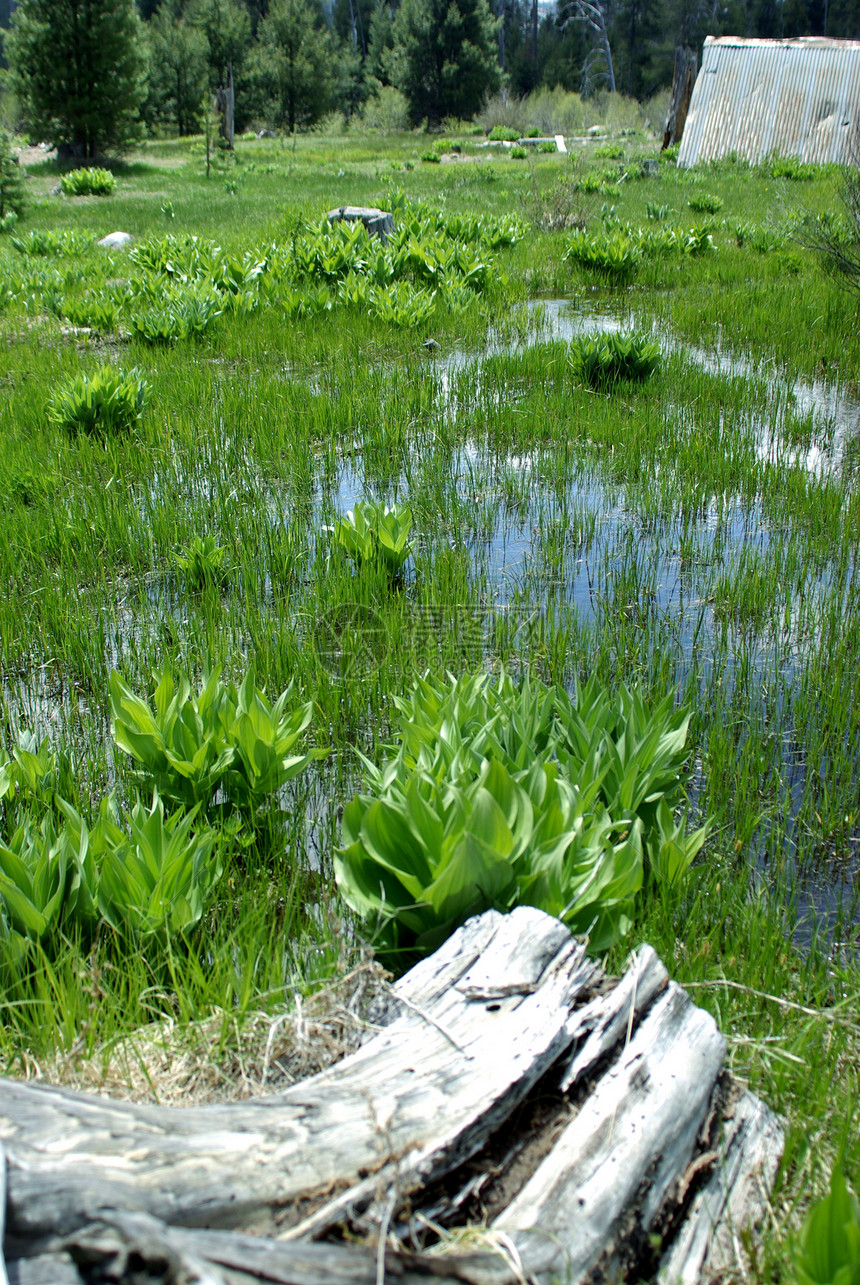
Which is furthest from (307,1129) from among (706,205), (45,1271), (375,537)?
(706,205)

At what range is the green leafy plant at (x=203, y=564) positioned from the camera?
397 cm

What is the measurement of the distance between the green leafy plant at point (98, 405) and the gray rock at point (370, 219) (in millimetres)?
7255

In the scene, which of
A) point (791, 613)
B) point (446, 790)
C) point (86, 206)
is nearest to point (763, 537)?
point (791, 613)

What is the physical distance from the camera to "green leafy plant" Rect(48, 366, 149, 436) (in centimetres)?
556

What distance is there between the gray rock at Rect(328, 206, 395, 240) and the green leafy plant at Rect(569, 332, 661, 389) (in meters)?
6.39

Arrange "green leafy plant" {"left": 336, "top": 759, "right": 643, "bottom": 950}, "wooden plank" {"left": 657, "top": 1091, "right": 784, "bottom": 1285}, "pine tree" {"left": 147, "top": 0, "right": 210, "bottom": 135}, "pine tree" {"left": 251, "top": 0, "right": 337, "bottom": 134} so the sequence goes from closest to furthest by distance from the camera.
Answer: "wooden plank" {"left": 657, "top": 1091, "right": 784, "bottom": 1285}
"green leafy plant" {"left": 336, "top": 759, "right": 643, "bottom": 950}
"pine tree" {"left": 147, "top": 0, "right": 210, "bottom": 135}
"pine tree" {"left": 251, "top": 0, "right": 337, "bottom": 134}

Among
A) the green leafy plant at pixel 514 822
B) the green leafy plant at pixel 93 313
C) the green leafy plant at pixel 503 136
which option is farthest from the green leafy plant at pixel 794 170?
the green leafy plant at pixel 514 822

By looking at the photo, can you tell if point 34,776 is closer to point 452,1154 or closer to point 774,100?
point 452,1154

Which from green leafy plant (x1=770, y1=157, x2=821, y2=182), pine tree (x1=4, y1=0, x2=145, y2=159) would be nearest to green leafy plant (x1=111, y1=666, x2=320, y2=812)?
green leafy plant (x1=770, y1=157, x2=821, y2=182)

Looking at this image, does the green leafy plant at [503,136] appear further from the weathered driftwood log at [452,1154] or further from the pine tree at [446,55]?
the weathered driftwood log at [452,1154]

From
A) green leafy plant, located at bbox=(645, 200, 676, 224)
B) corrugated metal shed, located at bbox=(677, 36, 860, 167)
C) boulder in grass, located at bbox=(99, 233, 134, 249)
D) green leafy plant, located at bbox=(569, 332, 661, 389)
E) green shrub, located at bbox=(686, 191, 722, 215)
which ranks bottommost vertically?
green leafy plant, located at bbox=(569, 332, 661, 389)

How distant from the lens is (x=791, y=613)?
146 inches

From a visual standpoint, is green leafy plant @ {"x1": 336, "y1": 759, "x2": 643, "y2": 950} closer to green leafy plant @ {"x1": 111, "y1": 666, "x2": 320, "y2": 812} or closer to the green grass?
the green grass

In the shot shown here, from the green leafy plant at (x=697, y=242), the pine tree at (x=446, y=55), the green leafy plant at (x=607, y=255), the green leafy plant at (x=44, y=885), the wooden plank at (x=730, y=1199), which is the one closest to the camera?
the wooden plank at (x=730, y=1199)
